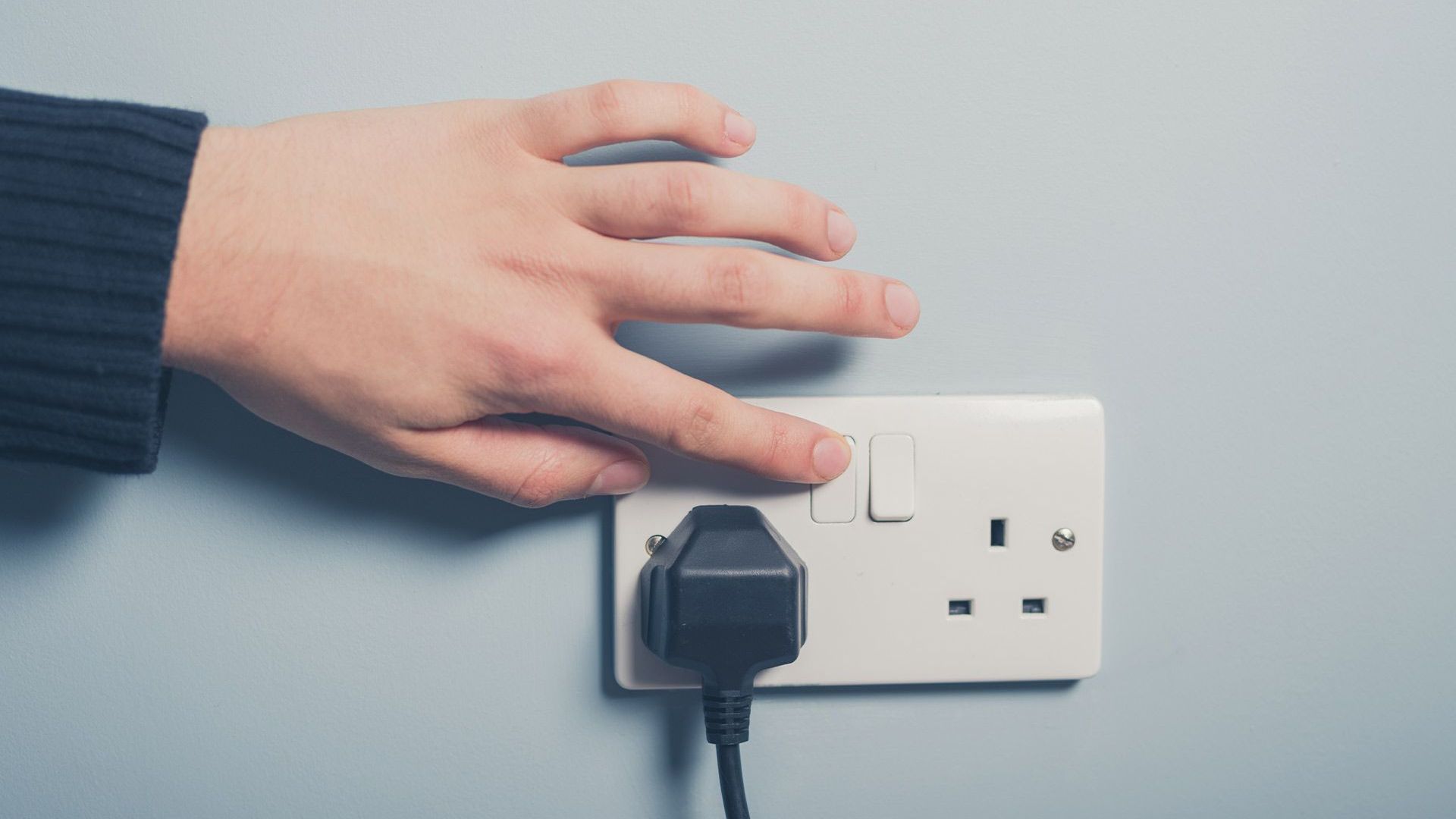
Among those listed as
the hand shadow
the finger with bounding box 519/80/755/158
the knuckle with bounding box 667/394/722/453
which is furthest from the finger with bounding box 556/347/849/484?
the hand shadow

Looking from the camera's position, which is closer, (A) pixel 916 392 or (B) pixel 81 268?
(B) pixel 81 268

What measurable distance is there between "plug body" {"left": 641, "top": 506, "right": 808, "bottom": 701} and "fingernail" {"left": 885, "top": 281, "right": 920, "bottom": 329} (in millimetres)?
127

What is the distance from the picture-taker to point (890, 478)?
484mm

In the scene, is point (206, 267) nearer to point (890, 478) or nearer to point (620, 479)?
point (620, 479)

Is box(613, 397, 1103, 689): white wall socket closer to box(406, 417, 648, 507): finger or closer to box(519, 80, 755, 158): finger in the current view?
box(406, 417, 648, 507): finger

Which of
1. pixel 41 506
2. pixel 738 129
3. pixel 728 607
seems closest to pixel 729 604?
pixel 728 607

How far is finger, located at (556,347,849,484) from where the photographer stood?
1.42ft

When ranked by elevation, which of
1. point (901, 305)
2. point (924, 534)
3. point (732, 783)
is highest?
point (901, 305)

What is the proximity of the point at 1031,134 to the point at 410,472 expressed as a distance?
0.37 metres

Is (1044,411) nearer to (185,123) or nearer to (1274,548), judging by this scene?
(1274,548)

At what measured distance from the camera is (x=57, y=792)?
50cm

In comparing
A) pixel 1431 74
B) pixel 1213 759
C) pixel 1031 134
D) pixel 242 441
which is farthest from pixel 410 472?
pixel 1431 74

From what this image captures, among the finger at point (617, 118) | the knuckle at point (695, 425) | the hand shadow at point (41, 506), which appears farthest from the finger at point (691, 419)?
the hand shadow at point (41, 506)

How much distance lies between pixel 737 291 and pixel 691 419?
65mm
